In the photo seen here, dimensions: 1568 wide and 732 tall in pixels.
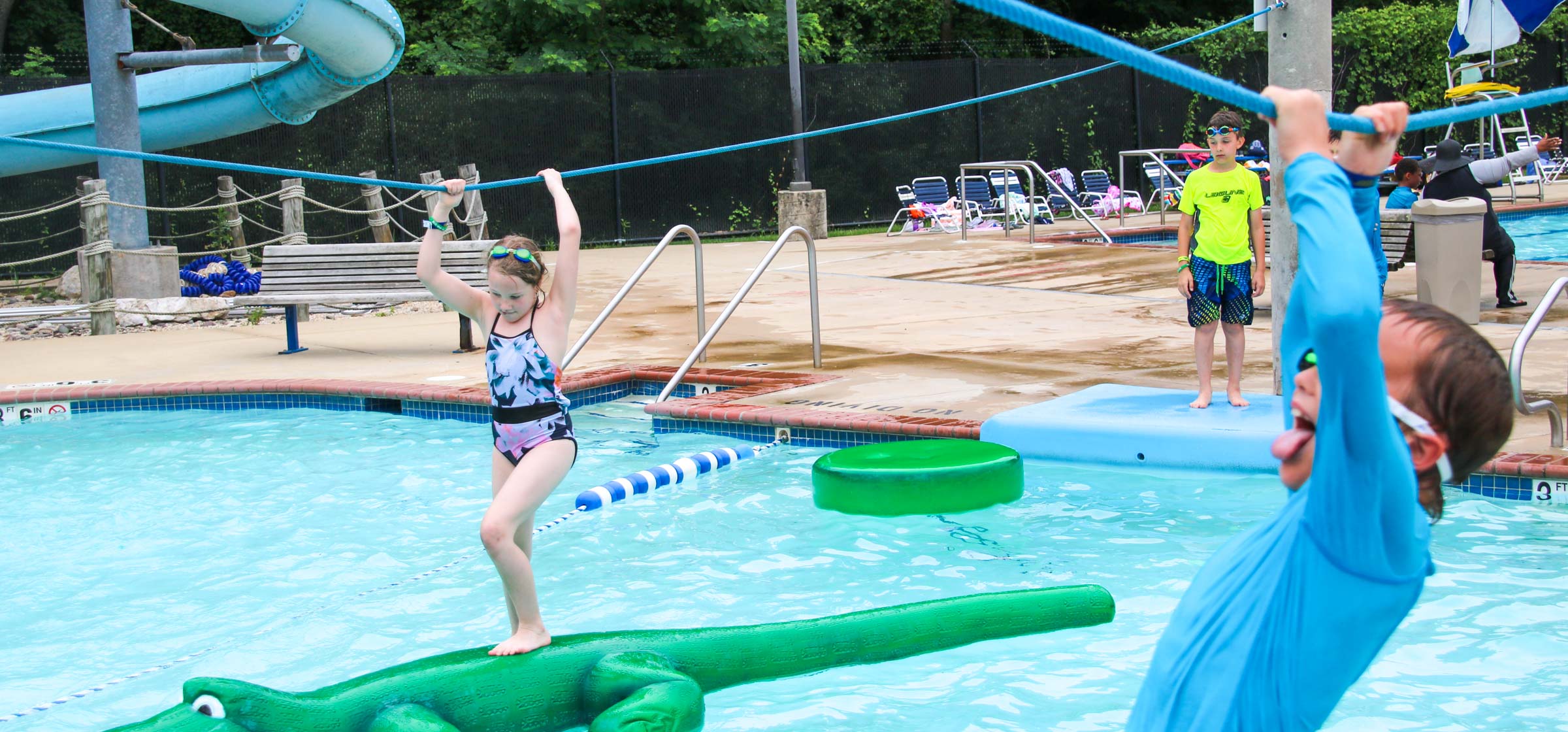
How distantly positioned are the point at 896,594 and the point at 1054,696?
113 cm

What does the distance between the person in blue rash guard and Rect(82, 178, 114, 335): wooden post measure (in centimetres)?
1285

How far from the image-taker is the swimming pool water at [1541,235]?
16.2m

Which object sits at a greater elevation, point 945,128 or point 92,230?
point 945,128

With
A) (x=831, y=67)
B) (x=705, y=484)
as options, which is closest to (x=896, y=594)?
(x=705, y=484)

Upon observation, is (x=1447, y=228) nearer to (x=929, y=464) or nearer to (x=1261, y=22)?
(x=1261, y=22)

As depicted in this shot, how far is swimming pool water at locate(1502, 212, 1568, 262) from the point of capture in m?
16.2

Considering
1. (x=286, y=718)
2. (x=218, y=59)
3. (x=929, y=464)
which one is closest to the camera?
(x=286, y=718)

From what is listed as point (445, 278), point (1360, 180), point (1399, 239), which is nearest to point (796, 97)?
point (1399, 239)

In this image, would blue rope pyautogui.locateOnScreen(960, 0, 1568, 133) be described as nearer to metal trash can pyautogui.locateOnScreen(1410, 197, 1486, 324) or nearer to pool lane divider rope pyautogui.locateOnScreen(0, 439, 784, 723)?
pool lane divider rope pyautogui.locateOnScreen(0, 439, 784, 723)

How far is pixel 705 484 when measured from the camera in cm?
710

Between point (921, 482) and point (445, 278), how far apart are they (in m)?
2.46

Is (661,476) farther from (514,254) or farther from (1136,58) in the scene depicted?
(1136,58)

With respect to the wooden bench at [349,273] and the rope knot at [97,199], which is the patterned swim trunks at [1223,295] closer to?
the wooden bench at [349,273]

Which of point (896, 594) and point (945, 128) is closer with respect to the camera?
point (896, 594)
